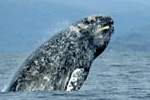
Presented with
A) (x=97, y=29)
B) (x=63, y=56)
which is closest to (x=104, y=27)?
(x=97, y=29)

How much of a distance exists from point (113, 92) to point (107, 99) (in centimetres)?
241

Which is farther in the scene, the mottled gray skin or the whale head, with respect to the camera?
the whale head

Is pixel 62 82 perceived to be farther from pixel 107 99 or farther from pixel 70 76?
pixel 107 99

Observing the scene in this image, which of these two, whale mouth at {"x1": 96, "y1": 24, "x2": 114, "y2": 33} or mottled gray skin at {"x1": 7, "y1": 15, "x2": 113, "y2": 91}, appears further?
whale mouth at {"x1": 96, "y1": 24, "x2": 114, "y2": 33}

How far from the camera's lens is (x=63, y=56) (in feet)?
57.9

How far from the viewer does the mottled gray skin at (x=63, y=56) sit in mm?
16750

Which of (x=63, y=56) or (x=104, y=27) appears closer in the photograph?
(x=63, y=56)

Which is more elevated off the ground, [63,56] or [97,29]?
[97,29]

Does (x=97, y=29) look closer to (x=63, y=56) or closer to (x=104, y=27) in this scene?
(x=104, y=27)

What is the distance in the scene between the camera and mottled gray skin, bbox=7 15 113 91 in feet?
55.0

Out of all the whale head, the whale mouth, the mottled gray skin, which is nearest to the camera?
the mottled gray skin

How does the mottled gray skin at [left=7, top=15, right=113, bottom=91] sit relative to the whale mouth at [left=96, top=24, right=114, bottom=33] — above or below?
below

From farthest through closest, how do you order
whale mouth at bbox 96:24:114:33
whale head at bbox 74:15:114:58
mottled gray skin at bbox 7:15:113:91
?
whale mouth at bbox 96:24:114:33 < whale head at bbox 74:15:114:58 < mottled gray skin at bbox 7:15:113:91

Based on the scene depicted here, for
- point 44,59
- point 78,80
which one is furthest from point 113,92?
point 44,59
